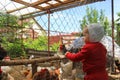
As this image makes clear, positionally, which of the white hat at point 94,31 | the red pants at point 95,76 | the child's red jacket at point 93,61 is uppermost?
the white hat at point 94,31

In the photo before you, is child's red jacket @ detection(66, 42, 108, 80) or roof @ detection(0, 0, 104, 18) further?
roof @ detection(0, 0, 104, 18)

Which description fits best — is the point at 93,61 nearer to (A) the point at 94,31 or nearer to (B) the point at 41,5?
(A) the point at 94,31

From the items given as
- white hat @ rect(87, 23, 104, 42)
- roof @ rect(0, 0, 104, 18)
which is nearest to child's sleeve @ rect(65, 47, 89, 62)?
white hat @ rect(87, 23, 104, 42)

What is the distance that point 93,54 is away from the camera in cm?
238

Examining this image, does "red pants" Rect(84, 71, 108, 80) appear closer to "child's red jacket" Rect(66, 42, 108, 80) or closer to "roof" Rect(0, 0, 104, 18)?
"child's red jacket" Rect(66, 42, 108, 80)

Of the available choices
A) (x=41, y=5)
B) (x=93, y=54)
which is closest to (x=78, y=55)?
(x=93, y=54)

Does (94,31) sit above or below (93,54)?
above

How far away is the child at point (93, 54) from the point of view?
7.77 ft

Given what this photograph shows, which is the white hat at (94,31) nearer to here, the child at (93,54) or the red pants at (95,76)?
the child at (93,54)

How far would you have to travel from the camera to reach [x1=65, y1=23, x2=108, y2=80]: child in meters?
2.37

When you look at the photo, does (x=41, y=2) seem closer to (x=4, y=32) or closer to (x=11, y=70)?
(x=4, y=32)

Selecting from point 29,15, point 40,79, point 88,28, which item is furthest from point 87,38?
point 29,15

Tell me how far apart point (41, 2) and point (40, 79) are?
3.17 meters

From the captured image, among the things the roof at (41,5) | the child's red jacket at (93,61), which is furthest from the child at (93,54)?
the roof at (41,5)
